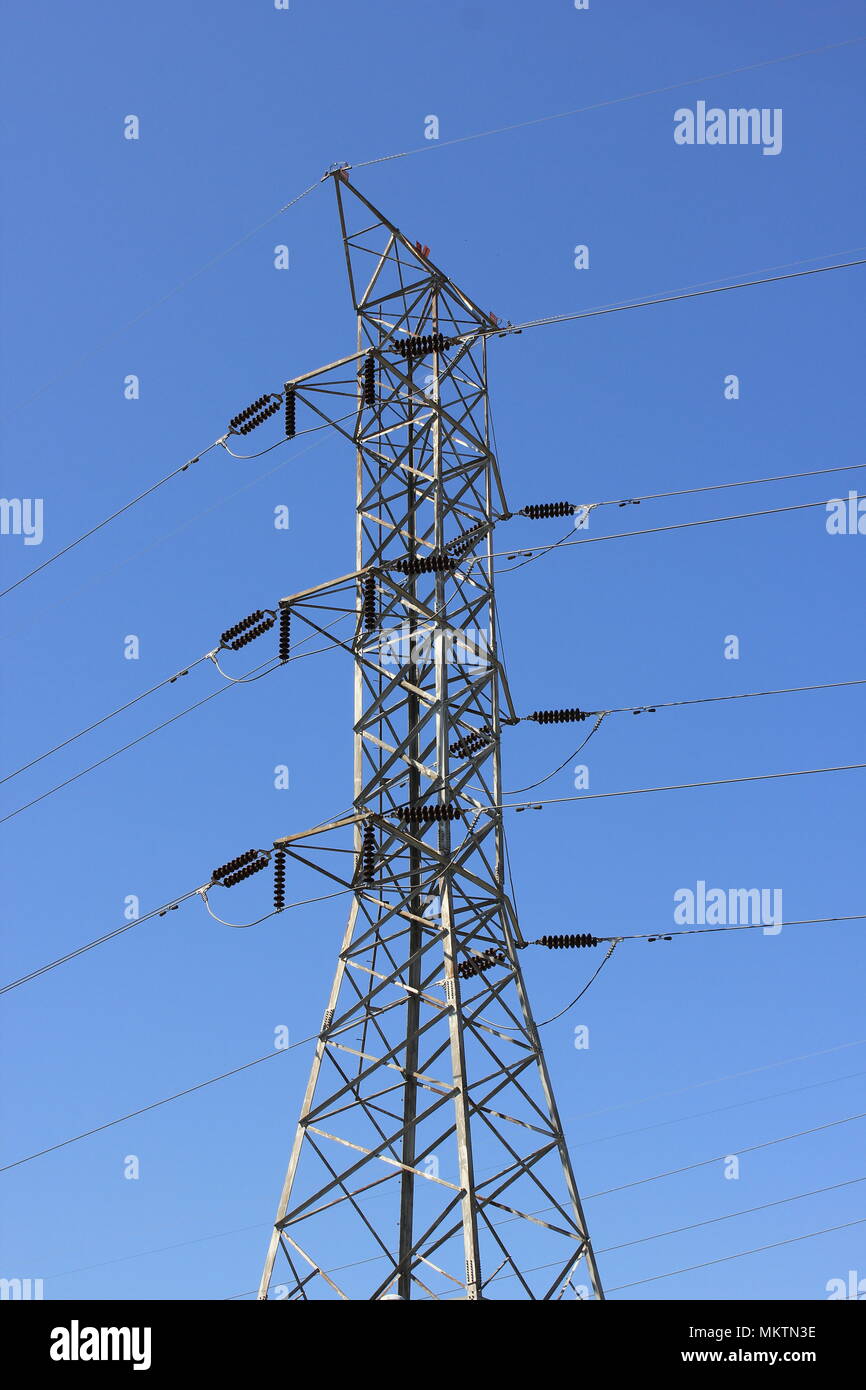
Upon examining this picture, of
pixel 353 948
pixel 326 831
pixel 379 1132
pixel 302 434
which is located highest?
pixel 302 434

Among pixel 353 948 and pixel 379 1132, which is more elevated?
pixel 353 948

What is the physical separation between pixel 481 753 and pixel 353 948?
153 inches

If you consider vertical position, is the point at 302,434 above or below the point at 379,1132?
above

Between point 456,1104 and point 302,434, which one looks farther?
point 302,434
